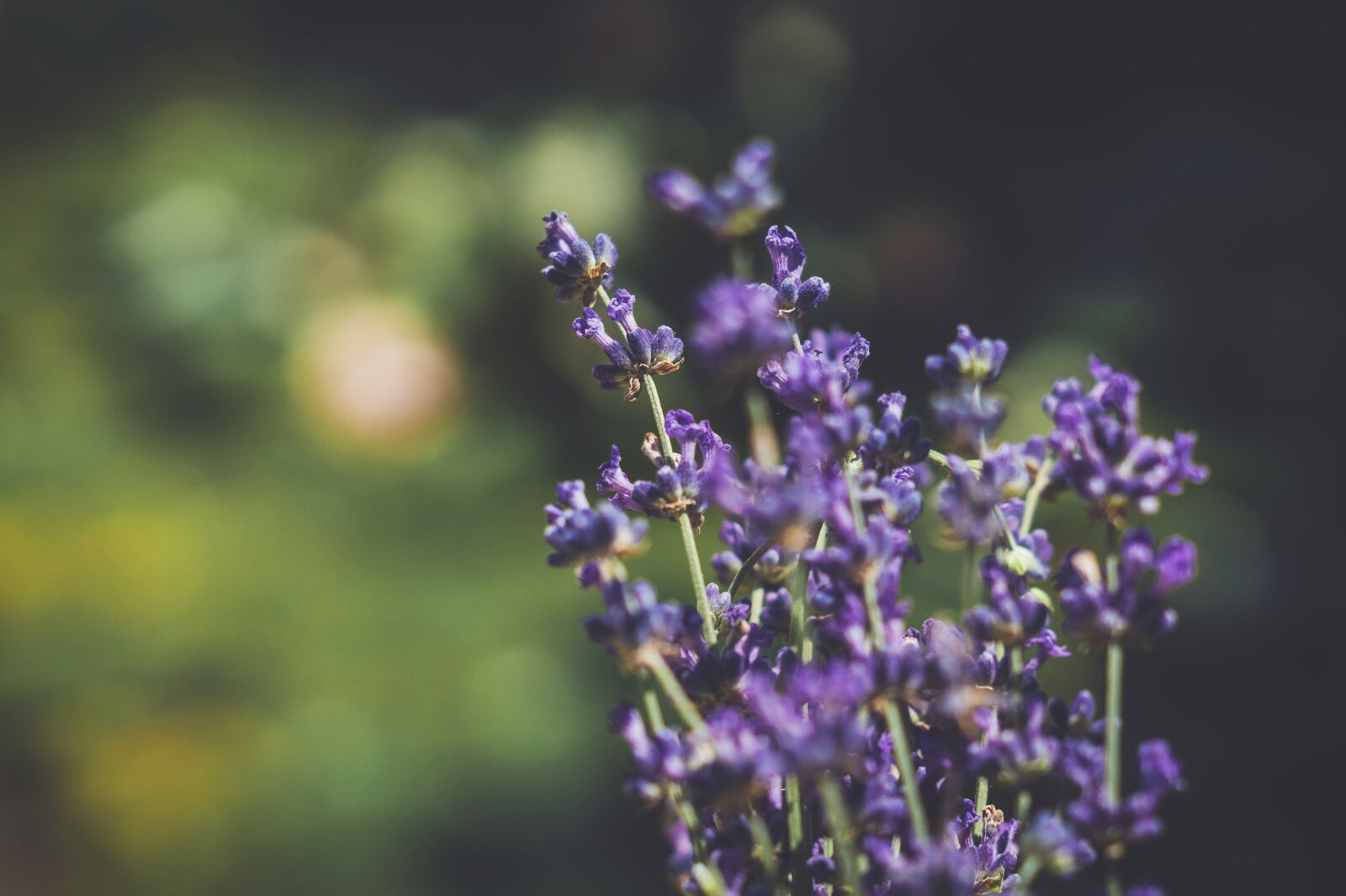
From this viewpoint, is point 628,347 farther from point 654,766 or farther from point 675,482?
point 654,766

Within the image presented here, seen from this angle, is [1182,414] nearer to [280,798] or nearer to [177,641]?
[280,798]

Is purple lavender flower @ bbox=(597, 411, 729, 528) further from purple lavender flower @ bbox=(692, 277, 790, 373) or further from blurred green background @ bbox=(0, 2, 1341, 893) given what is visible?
blurred green background @ bbox=(0, 2, 1341, 893)

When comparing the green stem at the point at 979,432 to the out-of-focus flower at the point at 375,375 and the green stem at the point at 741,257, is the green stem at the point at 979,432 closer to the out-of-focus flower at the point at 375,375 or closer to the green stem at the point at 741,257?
the green stem at the point at 741,257

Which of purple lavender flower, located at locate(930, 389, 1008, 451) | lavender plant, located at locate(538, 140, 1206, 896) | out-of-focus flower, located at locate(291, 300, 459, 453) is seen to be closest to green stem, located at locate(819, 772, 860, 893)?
lavender plant, located at locate(538, 140, 1206, 896)

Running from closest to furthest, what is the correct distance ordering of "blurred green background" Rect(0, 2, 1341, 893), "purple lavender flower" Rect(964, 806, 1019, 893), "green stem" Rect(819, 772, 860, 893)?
"green stem" Rect(819, 772, 860, 893)
"purple lavender flower" Rect(964, 806, 1019, 893)
"blurred green background" Rect(0, 2, 1341, 893)

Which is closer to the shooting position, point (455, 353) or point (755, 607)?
point (755, 607)

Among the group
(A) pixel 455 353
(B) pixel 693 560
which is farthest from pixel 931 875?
(A) pixel 455 353

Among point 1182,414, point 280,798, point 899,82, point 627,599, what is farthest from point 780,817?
point 899,82
